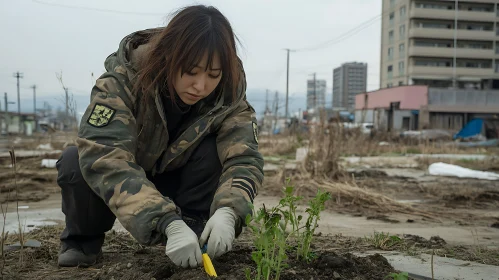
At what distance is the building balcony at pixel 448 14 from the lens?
143ft

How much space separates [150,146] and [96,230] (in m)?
0.45

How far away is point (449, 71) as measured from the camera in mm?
45469

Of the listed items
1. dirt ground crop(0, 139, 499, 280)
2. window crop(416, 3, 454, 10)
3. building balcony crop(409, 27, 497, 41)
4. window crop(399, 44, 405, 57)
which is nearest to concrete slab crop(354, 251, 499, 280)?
dirt ground crop(0, 139, 499, 280)

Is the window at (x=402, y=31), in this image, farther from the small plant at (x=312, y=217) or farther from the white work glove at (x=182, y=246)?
the white work glove at (x=182, y=246)

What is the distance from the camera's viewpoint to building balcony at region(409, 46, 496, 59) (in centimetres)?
4459

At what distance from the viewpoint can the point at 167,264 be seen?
1678 mm

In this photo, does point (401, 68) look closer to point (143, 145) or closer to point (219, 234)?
point (143, 145)

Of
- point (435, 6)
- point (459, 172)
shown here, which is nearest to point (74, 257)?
point (459, 172)

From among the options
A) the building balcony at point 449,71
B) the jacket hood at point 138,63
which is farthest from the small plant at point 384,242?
the building balcony at point 449,71

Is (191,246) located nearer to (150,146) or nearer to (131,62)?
(150,146)

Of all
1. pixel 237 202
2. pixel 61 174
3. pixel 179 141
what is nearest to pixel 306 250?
pixel 237 202

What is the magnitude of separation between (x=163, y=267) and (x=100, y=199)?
0.49 meters

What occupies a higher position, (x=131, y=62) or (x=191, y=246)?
(x=131, y=62)

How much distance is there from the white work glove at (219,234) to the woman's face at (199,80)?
1.70ft
